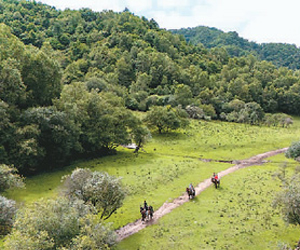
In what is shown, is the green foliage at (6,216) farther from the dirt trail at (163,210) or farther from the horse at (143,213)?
the horse at (143,213)

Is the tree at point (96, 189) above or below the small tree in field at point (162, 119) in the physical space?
below

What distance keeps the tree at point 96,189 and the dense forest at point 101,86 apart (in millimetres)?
15361

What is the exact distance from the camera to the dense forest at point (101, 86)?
4412 centimetres

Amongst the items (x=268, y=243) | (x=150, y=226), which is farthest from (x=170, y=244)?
(x=268, y=243)

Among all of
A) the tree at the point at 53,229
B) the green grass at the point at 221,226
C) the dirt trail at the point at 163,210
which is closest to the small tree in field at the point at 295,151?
the dirt trail at the point at 163,210

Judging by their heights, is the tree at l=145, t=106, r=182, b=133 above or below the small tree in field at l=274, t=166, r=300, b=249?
above

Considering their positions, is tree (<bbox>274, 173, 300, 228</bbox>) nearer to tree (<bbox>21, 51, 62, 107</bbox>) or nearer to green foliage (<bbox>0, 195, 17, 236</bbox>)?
green foliage (<bbox>0, 195, 17, 236</bbox>)

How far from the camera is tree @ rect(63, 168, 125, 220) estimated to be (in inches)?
1038

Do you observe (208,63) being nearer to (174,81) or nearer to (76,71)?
(174,81)

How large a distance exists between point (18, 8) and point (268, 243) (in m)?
188

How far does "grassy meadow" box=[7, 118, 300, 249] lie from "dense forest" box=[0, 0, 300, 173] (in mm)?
5586

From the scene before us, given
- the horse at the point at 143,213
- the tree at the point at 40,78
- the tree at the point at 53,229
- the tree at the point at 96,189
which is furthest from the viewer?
the tree at the point at 40,78

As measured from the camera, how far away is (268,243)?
27.5 metres

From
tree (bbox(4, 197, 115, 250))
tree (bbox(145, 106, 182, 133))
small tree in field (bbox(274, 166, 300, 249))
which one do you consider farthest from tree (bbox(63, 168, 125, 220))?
tree (bbox(145, 106, 182, 133))
